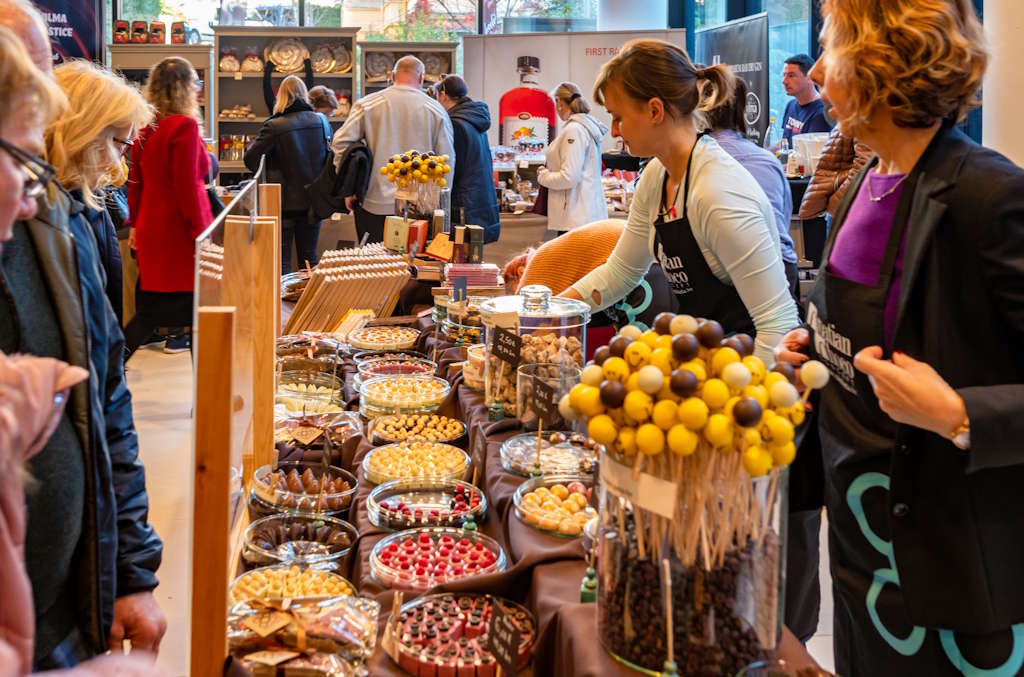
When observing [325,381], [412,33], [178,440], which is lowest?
[178,440]

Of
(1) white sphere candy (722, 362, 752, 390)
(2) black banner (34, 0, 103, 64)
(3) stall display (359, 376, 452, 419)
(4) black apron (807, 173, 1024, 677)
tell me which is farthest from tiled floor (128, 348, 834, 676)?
(2) black banner (34, 0, 103, 64)

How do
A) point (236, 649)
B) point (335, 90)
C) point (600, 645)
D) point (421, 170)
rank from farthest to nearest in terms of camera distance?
point (335, 90) < point (421, 170) < point (236, 649) < point (600, 645)

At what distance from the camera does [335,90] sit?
36.1 ft

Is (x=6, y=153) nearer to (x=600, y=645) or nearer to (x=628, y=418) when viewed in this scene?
(x=628, y=418)

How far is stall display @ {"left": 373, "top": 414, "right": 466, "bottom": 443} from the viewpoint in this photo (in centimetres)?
279

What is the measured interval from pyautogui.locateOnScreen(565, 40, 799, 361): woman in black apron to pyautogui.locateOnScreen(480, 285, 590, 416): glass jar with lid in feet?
0.93

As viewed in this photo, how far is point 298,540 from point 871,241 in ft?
4.61

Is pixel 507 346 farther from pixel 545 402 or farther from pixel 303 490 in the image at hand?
pixel 303 490

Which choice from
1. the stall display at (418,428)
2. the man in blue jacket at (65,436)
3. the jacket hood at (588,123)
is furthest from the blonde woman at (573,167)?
the man in blue jacket at (65,436)

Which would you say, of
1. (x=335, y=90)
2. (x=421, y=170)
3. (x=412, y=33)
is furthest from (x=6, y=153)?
(x=412, y=33)

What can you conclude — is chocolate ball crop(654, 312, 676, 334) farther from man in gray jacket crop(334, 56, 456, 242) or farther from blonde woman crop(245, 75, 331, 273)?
blonde woman crop(245, 75, 331, 273)

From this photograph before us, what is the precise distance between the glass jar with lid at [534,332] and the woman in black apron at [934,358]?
1080mm

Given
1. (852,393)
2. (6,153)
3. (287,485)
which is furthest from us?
(287,485)

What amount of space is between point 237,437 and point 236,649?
36cm
